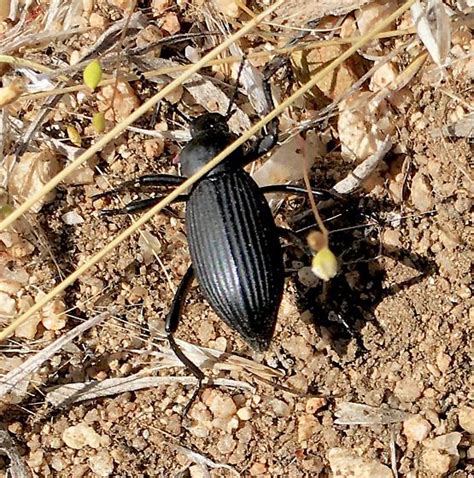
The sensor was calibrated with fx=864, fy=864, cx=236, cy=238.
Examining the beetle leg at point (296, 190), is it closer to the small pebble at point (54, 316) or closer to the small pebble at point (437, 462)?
the small pebble at point (54, 316)

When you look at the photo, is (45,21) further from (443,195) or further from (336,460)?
(336,460)

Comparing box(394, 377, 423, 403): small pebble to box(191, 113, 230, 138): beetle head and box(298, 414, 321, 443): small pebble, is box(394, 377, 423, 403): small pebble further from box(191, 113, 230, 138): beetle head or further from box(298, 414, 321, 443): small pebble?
box(191, 113, 230, 138): beetle head

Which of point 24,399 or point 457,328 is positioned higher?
point 24,399

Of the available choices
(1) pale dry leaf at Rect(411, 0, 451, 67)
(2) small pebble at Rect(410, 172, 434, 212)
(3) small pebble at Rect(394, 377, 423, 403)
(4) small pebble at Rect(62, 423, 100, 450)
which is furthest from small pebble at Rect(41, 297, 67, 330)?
(1) pale dry leaf at Rect(411, 0, 451, 67)

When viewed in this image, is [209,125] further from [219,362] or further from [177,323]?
[219,362]

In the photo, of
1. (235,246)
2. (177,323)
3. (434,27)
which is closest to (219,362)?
(177,323)

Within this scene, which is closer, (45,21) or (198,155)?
(198,155)

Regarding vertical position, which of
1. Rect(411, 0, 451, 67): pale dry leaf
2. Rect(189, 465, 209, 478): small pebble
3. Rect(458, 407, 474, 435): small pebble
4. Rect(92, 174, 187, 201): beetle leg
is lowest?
Rect(458, 407, 474, 435): small pebble

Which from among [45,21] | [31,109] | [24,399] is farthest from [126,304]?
[45,21]
